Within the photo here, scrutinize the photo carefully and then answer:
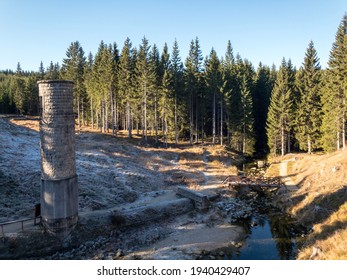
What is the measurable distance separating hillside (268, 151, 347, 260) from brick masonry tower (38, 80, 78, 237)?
14183mm

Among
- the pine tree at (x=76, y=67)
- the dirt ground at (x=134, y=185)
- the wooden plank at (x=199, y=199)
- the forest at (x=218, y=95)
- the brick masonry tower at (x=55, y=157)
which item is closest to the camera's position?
the brick masonry tower at (x=55, y=157)

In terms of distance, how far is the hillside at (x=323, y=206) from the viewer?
15.5 metres

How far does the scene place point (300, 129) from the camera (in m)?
47.6

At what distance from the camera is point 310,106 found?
45.8 m

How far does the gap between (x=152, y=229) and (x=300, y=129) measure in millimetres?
36404

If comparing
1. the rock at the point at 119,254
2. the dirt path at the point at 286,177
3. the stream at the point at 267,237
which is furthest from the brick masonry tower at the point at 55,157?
the dirt path at the point at 286,177

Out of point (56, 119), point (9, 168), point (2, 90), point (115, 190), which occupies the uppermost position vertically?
point (2, 90)

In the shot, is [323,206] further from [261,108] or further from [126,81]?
[261,108]

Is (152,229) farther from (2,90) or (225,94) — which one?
(2,90)

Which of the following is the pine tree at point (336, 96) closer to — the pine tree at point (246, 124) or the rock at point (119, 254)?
the pine tree at point (246, 124)

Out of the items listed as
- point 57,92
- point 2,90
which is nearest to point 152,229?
point 57,92

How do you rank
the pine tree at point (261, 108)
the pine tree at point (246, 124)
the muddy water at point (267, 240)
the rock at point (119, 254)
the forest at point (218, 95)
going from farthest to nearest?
the pine tree at point (261, 108) < the pine tree at point (246, 124) < the forest at point (218, 95) < the muddy water at point (267, 240) < the rock at point (119, 254)

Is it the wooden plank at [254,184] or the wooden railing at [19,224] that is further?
the wooden plank at [254,184]

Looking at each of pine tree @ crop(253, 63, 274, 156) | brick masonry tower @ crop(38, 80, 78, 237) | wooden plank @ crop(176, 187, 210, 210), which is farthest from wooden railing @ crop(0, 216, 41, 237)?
pine tree @ crop(253, 63, 274, 156)
